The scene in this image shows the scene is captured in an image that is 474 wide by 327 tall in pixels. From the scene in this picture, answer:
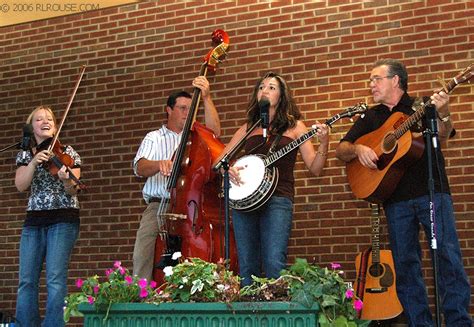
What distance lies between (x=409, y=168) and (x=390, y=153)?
0.13m

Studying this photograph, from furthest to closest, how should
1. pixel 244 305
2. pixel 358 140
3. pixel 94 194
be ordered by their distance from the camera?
1. pixel 94 194
2. pixel 358 140
3. pixel 244 305

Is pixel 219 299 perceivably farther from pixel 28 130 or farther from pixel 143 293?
pixel 28 130

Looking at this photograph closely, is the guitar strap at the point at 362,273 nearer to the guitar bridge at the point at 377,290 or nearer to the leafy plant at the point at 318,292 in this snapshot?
the guitar bridge at the point at 377,290

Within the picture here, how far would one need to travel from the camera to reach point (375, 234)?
196 inches

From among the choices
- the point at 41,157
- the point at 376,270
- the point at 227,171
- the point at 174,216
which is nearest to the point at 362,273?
the point at 376,270

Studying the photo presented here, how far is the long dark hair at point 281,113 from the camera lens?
4.33 meters

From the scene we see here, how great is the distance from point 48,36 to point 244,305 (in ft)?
15.4

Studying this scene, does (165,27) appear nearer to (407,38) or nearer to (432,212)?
(407,38)

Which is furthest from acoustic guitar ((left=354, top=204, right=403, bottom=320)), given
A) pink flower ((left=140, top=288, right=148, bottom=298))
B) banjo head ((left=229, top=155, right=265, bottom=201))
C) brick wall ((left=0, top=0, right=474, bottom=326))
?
pink flower ((left=140, top=288, right=148, bottom=298))

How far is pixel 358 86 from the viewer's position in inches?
212

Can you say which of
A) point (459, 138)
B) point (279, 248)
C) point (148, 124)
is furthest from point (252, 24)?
point (279, 248)

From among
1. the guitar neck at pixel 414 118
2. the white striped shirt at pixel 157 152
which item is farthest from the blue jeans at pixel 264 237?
the white striped shirt at pixel 157 152

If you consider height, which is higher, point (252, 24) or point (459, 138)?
point (252, 24)

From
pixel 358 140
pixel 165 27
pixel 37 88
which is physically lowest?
pixel 358 140
